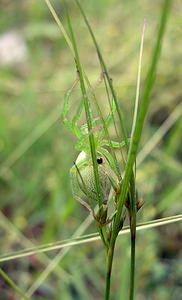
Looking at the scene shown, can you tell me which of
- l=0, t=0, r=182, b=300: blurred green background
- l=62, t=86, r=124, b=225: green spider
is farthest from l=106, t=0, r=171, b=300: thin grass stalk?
l=0, t=0, r=182, b=300: blurred green background

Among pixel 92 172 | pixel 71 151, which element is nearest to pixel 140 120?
pixel 92 172

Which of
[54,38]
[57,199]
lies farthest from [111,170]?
[54,38]

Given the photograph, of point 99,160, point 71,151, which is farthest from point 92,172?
point 71,151

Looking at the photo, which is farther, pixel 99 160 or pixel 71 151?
pixel 71 151

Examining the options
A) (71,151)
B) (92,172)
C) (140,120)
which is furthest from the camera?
(71,151)

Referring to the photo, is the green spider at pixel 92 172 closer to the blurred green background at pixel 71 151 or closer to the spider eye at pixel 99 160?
the spider eye at pixel 99 160

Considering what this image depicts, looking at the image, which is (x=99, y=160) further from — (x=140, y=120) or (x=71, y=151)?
(x=71, y=151)

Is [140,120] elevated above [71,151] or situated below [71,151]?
above

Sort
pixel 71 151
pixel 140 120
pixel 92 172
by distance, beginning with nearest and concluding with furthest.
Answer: pixel 140 120
pixel 92 172
pixel 71 151

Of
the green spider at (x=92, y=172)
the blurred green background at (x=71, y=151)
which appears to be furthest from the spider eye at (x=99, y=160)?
the blurred green background at (x=71, y=151)
